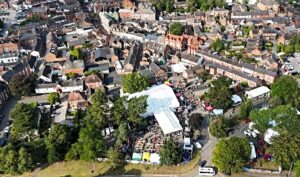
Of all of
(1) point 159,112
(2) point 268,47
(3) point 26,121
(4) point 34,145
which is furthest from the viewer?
(2) point 268,47

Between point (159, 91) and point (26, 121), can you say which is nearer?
point (26, 121)

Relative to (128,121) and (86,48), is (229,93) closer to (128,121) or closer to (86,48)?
(128,121)

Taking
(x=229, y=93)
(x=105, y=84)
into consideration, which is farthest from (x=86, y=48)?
(x=229, y=93)

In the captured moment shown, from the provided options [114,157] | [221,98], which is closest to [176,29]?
[221,98]

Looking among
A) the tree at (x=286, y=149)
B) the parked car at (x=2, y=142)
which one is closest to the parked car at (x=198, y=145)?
the tree at (x=286, y=149)

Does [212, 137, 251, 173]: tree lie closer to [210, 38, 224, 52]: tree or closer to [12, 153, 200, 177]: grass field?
[12, 153, 200, 177]: grass field

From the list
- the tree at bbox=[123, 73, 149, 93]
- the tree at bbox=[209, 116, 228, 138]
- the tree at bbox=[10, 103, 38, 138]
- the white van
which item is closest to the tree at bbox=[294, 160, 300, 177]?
the white van

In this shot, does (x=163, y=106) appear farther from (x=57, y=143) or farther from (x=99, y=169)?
(x=57, y=143)
